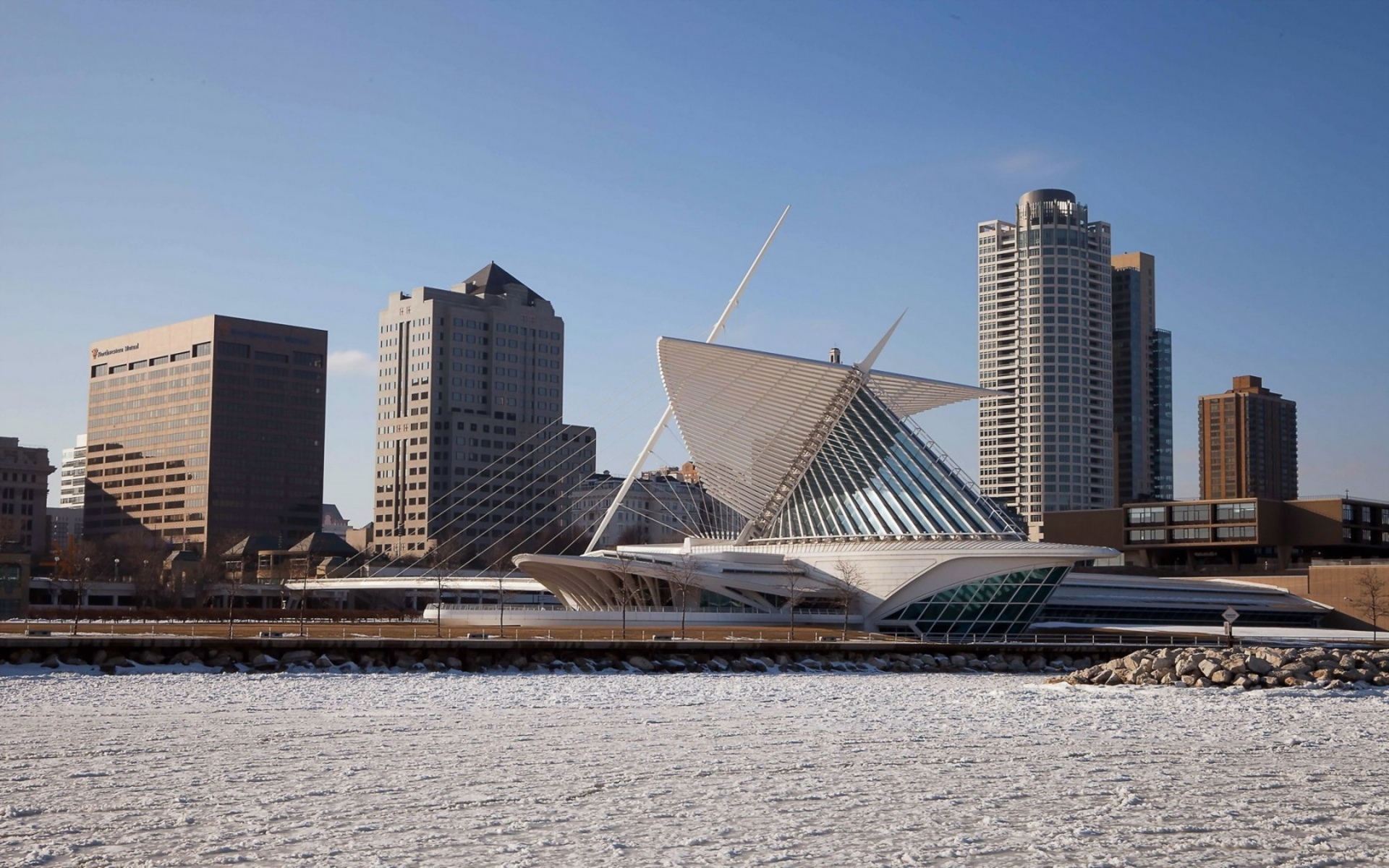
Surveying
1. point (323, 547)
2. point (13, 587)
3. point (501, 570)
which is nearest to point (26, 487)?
point (323, 547)

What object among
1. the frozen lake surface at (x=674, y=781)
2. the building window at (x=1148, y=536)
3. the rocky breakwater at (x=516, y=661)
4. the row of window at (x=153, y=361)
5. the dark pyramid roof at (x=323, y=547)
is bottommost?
the rocky breakwater at (x=516, y=661)

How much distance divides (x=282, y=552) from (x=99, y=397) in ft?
218

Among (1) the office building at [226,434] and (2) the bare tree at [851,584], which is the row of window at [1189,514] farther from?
(1) the office building at [226,434]

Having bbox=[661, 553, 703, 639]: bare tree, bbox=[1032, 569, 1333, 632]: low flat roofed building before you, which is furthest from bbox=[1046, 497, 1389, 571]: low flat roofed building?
bbox=[661, 553, 703, 639]: bare tree

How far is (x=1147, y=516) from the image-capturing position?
114 m

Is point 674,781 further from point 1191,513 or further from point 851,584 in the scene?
point 1191,513

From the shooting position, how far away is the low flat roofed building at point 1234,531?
107 meters

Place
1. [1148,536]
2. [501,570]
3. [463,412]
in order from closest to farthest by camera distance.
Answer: [1148,536]
[501,570]
[463,412]

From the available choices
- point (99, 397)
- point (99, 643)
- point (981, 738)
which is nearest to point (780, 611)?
point (99, 643)

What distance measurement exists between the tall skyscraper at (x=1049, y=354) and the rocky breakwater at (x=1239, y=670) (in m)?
144

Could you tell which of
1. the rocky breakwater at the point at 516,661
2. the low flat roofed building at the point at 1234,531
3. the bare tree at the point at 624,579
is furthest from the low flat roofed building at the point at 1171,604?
the rocky breakwater at the point at 516,661

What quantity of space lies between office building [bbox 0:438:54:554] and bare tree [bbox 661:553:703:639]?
4303 inches

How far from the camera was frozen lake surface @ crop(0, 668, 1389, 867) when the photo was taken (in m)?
13.7

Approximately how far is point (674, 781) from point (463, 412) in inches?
6368
